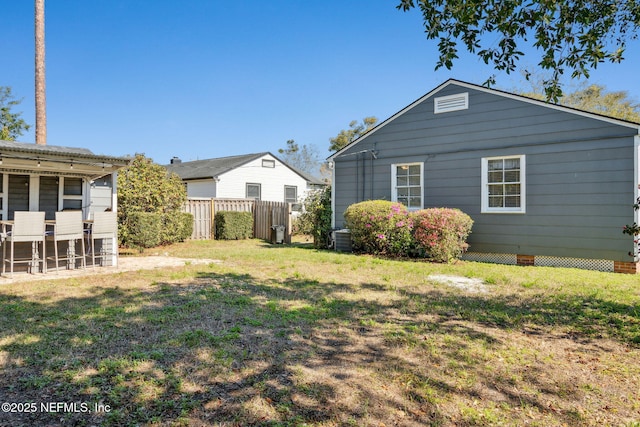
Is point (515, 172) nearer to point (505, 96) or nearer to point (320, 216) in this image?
point (505, 96)

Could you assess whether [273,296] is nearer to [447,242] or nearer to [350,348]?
[350,348]

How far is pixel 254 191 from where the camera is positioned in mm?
20750

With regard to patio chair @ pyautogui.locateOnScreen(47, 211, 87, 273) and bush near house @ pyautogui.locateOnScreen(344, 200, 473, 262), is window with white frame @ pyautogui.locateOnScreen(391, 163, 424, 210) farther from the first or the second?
patio chair @ pyautogui.locateOnScreen(47, 211, 87, 273)

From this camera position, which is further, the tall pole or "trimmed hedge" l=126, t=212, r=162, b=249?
the tall pole

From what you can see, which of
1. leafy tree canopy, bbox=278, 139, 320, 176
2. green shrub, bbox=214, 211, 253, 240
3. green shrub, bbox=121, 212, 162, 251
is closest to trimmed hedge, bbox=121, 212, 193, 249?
green shrub, bbox=121, 212, 162, 251

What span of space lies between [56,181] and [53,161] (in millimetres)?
1853

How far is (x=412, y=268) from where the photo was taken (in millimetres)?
7820

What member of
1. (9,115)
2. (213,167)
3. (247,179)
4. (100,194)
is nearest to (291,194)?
(247,179)

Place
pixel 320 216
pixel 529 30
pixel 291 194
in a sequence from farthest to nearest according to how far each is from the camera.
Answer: pixel 291 194 < pixel 320 216 < pixel 529 30

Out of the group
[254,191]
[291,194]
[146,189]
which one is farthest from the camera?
[291,194]

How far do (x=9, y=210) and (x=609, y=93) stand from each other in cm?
3030

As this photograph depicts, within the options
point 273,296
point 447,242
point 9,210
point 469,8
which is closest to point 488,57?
point 469,8

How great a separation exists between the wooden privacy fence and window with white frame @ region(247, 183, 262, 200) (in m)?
4.76

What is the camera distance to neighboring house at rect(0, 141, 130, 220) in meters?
6.76
